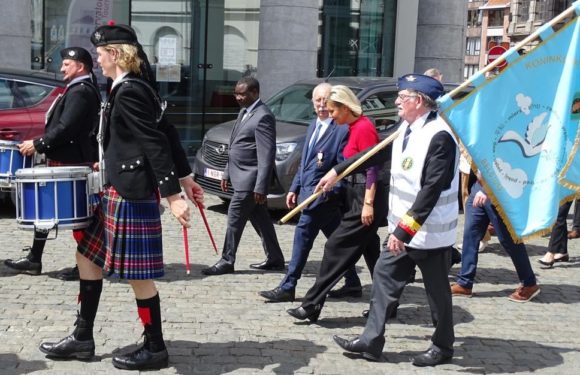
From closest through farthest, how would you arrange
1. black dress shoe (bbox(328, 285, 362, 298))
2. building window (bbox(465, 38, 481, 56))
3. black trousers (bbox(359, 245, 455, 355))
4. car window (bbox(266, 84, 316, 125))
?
black trousers (bbox(359, 245, 455, 355)), black dress shoe (bbox(328, 285, 362, 298)), car window (bbox(266, 84, 316, 125)), building window (bbox(465, 38, 481, 56))

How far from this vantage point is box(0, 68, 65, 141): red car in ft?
32.8

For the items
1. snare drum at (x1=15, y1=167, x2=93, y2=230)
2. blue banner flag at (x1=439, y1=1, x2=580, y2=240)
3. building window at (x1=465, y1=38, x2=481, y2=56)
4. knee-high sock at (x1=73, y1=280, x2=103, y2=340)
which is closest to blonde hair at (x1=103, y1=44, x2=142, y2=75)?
snare drum at (x1=15, y1=167, x2=93, y2=230)

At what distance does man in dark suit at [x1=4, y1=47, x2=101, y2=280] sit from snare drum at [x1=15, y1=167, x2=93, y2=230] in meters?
0.97

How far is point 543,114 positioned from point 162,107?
237 cm

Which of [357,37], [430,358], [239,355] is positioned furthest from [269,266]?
[357,37]

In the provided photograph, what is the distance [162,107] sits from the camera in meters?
5.17

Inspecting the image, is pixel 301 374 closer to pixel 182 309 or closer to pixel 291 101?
pixel 182 309

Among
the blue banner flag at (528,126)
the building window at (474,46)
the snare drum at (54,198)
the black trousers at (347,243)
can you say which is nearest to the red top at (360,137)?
the black trousers at (347,243)

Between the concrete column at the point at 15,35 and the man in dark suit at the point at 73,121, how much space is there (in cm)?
837

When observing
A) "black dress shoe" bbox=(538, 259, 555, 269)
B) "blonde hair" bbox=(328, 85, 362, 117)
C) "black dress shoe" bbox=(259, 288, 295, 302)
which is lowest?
"black dress shoe" bbox=(538, 259, 555, 269)

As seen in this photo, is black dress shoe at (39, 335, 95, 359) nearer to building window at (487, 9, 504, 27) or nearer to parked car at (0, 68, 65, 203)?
parked car at (0, 68, 65, 203)

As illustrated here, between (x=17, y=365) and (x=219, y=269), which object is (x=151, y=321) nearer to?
(x=17, y=365)

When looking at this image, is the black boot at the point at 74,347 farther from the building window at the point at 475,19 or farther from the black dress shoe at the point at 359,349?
the building window at the point at 475,19

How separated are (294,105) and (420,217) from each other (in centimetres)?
694
